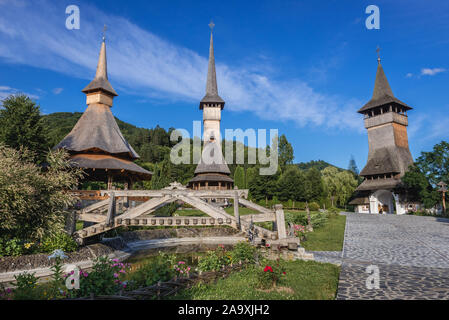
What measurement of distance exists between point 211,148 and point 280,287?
3197 cm

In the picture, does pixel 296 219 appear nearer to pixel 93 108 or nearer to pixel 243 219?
pixel 243 219

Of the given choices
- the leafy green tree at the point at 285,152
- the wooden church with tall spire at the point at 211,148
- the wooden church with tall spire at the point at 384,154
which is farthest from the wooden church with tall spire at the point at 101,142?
the leafy green tree at the point at 285,152

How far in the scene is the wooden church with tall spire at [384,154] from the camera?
35.4 metres

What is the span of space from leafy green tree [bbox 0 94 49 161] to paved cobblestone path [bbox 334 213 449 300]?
20853 mm

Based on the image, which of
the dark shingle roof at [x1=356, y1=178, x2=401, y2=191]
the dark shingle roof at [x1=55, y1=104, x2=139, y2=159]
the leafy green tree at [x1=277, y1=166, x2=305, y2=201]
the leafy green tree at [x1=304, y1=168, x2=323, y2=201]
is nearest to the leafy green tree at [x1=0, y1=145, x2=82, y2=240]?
the dark shingle roof at [x1=55, y1=104, x2=139, y2=159]

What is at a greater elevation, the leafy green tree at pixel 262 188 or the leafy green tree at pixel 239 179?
the leafy green tree at pixel 239 179

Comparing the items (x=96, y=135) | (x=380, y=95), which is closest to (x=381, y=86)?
(x=380, y=95)

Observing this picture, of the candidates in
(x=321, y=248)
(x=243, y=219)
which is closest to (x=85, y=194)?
(x=243, y=219)

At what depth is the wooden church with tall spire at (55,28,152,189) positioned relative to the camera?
65.2 ft

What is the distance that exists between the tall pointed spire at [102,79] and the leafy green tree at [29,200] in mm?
15179

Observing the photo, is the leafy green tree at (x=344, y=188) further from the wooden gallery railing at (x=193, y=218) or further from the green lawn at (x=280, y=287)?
the green lawn at (x=280, y=287)

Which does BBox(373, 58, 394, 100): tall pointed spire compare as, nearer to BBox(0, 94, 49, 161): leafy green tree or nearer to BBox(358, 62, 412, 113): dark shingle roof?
BBox(358, 62, 412, 113): dark shingle roof

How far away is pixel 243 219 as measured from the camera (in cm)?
1103

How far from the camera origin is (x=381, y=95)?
41438 mm
